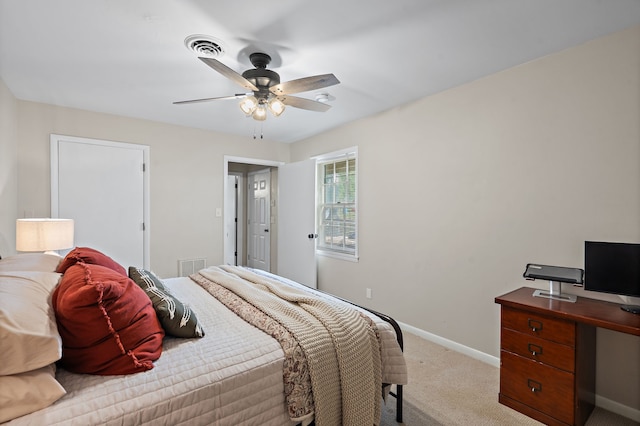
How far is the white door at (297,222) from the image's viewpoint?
4.50 m

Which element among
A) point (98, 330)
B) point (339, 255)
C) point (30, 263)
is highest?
point (30, 263)

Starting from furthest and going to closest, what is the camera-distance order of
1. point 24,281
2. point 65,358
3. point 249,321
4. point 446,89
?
point 446,89
point 249,321
point 24,281
point 65,358

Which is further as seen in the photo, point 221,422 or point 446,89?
point 446,89

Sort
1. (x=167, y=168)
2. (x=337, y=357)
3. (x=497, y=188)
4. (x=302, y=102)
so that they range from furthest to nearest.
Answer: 1. (x=167, y=168)
2. (x=497, y=188)
3. (x=302, y=102)
4. (x=337, y=357)

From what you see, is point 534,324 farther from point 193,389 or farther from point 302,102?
point 302,102

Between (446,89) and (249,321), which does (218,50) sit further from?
(446,89)

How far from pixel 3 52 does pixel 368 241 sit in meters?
3.65

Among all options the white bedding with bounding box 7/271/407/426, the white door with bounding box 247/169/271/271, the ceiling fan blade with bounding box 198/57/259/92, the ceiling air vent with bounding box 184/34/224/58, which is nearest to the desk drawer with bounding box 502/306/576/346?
the white bedding with bounding box 7/271/407/426

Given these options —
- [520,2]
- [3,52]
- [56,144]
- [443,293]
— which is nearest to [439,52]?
[520,2]

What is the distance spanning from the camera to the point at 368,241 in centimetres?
382

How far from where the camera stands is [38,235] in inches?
101

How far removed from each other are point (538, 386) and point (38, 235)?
3876 mm

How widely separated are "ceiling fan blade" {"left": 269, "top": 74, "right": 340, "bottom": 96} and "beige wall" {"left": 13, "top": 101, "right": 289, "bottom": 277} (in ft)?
8.21

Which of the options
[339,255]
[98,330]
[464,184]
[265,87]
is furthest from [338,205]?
[98,330]
